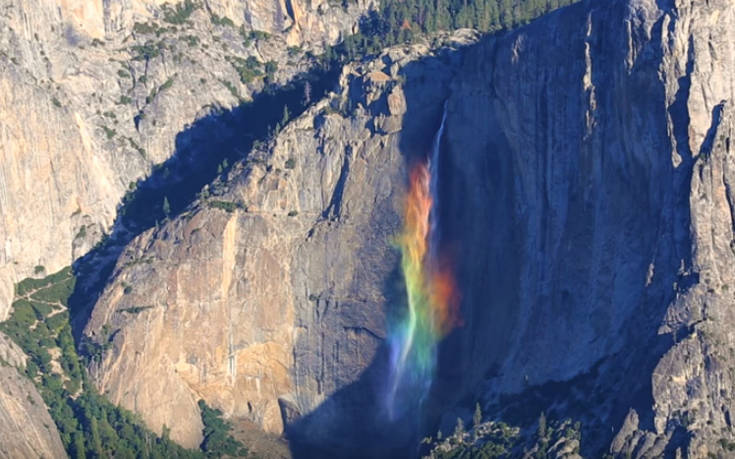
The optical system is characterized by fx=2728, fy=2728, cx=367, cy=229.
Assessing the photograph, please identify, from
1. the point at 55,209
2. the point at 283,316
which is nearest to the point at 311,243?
the point at 283,316

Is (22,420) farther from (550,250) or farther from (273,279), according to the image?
(550,250)

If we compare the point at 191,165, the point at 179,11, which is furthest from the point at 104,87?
the point at 179,11

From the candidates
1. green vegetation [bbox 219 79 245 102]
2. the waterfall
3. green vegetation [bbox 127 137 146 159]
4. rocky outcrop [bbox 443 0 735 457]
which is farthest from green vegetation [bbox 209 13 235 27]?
rocky outcrop [bbox 443 0 735 457]

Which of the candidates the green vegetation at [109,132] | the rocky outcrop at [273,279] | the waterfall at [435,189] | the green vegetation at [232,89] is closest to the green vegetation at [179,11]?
the green vegetation at [232,89]

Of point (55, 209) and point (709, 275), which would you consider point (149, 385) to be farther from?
point (709, 275)

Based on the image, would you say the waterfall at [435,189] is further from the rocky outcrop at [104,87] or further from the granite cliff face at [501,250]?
the rocky outcrop at [104,87]
